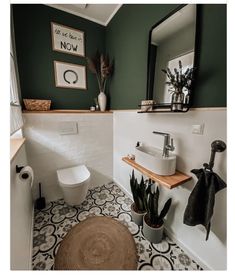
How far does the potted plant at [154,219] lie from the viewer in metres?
1.13

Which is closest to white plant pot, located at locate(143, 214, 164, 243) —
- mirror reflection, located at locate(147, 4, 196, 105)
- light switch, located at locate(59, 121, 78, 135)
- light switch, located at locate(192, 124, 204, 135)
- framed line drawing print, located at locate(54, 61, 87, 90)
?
light switch, located at locate(192, 124, 204, 135)

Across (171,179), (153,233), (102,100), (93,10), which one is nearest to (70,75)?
(102,100)

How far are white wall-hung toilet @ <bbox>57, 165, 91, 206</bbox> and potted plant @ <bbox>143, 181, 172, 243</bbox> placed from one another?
709mm

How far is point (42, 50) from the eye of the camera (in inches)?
62.8

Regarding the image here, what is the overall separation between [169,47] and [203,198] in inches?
48.4

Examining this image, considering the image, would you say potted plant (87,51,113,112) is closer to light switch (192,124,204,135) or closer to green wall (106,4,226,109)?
green wall (106,4,226,109)

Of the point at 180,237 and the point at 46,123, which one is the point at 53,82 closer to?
the point at 46,123

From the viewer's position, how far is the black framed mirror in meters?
0.91

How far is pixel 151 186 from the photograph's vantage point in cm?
132

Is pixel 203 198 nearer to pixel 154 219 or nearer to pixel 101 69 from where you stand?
pixel 154 219

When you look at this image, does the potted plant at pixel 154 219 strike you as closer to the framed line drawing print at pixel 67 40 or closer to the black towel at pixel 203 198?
the black towel at pixel 203 198

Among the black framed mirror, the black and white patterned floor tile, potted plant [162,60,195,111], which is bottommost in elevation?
the black and white patterned floor tile

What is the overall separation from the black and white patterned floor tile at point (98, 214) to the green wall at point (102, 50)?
125cm
